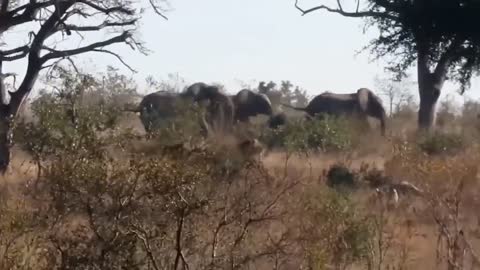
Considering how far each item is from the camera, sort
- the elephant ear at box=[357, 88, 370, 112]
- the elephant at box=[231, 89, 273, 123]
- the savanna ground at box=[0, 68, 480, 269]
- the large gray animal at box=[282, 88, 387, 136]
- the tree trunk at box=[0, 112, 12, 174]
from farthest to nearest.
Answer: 1. the elephant ear at box=[357, 88, 370, 112]
2. the large gray animal at box=[282, 88, 387, 136]
3. the elephant at box=[231, 89, 273, 123]
4. the tree trunk at box=[0, 112, 12, 174]
5. the savanna ground at box=[0, 68, 480, 269]

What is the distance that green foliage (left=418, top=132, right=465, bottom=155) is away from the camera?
22.0m

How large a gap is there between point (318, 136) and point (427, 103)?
5.71 m

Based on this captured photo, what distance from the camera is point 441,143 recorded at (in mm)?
23359

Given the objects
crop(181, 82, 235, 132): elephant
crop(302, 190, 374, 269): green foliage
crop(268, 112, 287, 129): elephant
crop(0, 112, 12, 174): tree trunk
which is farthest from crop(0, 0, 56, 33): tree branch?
crop(302, 190, 374, 269): green foliage

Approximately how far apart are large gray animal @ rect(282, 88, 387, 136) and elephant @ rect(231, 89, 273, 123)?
1.09 meters

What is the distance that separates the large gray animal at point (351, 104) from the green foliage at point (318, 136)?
30.5 ft

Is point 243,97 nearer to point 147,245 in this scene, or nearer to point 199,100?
point 199,100

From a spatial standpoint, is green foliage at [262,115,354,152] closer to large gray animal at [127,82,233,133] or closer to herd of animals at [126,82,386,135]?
large gray animal at [127,82,233,133]

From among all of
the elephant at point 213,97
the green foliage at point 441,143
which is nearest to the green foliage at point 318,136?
the green foliage at point 441,143

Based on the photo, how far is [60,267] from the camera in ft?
27.0

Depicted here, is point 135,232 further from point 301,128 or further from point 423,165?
point 301,128

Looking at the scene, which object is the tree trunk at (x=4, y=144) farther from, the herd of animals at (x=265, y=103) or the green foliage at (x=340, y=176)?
the herd of animals at (x=265, y=103)

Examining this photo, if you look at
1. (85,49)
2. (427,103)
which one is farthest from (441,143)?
(85,49)

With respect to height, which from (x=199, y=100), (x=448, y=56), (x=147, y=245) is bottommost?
(x=147, y=245)
